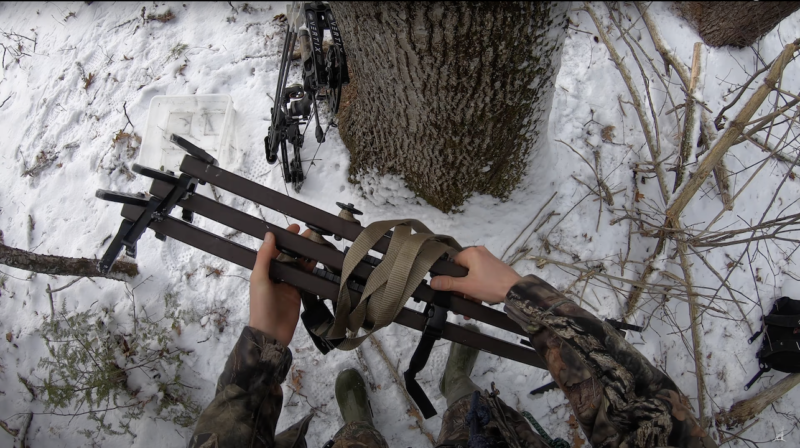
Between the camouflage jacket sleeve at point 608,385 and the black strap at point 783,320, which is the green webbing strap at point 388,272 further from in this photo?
the black strap at point 783,320

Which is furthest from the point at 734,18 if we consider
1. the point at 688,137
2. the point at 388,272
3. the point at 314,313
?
the point at 314,313

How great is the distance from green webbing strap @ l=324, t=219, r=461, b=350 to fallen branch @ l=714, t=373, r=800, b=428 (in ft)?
7.52

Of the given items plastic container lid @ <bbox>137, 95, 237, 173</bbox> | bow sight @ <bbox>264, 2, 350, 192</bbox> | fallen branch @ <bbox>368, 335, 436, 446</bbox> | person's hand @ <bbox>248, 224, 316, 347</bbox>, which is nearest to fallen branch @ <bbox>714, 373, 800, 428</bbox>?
fallen branch @ <bbox>368, 335, 436, 446</bbox>

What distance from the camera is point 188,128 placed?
2848mm

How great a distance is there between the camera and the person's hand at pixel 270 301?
1.55 metres

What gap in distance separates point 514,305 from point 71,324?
2695 mm

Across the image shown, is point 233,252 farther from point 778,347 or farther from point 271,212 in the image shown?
point 778,347

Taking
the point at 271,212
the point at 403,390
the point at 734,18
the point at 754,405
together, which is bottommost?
the point at 403,390

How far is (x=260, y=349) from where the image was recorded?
1.56 metres

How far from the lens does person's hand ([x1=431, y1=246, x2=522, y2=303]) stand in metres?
1.56

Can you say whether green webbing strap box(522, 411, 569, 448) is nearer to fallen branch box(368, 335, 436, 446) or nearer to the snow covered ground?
the snow covered ground

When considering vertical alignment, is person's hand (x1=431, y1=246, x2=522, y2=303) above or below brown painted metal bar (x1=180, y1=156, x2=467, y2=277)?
below

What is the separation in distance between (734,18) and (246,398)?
4.12 meters

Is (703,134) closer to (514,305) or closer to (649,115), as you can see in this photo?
(649,115)
